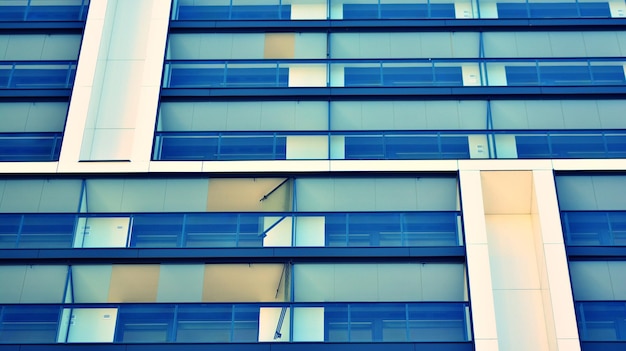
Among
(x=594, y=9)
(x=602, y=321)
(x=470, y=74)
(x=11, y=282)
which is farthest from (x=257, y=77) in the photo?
(x=602, y=321)

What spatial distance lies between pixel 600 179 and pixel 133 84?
1355cm

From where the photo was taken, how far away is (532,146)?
75.6ft

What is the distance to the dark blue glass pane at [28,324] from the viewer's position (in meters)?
19.5

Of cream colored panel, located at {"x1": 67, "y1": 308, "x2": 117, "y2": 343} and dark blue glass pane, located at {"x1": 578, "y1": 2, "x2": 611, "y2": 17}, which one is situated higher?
dark blue glass pane, located at {"x1": 578, "y1": 2, "x2": 611, "y2": 17}

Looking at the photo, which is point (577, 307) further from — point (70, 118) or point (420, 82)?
point (70, 118)

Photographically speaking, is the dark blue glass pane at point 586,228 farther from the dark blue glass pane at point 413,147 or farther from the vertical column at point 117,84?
the vertical column at point 117,84

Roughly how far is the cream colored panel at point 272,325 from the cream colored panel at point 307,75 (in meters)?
7.66

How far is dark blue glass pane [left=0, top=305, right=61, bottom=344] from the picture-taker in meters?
19.5

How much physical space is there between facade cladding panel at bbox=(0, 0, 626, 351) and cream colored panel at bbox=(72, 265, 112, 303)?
0.04 m

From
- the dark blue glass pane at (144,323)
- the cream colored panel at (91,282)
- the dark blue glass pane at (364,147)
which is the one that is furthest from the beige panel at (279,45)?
the dark blue glass pane at (144,323)

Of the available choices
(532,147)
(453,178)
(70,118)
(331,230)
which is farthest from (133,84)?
(532,147)

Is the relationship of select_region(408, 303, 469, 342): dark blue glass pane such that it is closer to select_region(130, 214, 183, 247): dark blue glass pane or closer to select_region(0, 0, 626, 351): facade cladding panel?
select_region(0, 0, 626, 351): facade cladding panel

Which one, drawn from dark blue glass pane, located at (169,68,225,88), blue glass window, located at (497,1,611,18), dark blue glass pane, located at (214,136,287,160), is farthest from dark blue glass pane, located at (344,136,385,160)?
blue glass window, located at (497,1,611,18)

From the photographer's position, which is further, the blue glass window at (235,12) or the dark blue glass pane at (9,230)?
the blue glass window at (235,12)
